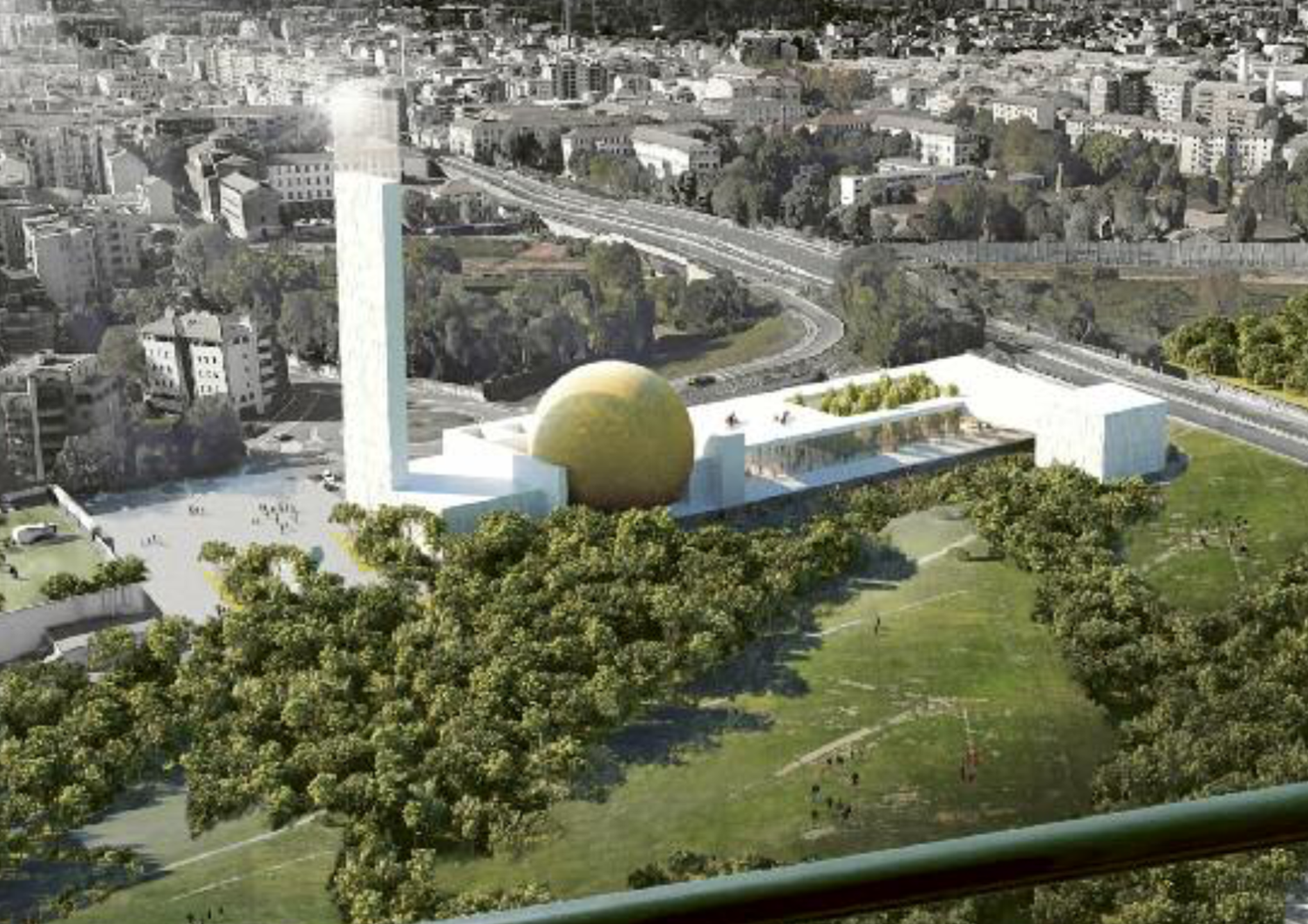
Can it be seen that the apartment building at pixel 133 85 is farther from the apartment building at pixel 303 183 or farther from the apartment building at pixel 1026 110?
the apartment building at pixel 1026 110

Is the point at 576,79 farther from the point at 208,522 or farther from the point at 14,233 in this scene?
the point at 208,522

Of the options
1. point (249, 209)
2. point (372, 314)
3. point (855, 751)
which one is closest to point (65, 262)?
point (249, 209)

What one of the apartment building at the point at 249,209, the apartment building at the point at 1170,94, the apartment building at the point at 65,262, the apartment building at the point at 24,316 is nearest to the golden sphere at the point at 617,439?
the apartment building at the point at 24,316

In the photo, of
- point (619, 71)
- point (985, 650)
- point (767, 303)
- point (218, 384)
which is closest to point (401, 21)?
point (619, 71)

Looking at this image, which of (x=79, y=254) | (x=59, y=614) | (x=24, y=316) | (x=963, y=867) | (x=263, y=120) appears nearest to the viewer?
(x=963, y=867)

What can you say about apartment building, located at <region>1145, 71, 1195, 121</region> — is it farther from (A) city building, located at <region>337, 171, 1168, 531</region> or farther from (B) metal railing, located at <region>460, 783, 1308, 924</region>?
(B) metal railing, located at <region>460, 783, 1308, 924</region>

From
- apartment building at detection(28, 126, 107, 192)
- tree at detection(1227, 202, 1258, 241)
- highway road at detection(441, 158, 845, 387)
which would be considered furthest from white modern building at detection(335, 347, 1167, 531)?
tree at detection(1227, 202, 1258, 241)
